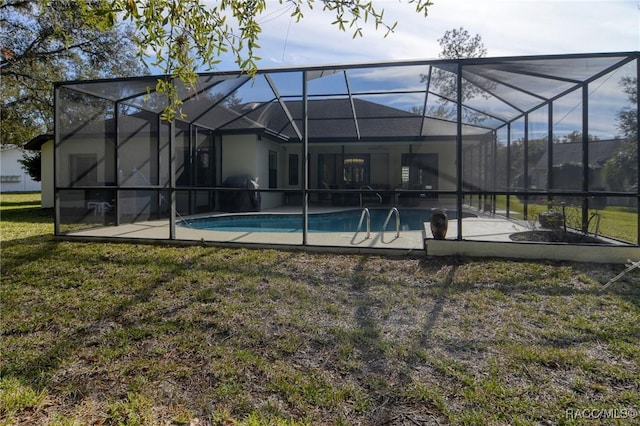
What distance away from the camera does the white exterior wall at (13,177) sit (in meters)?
29.5

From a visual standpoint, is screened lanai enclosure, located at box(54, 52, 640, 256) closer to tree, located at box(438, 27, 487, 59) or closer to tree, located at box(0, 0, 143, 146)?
tree, located at box(0, 0, 143, 146)

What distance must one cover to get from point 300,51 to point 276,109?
16.4 feet

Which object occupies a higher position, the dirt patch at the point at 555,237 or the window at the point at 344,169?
the window at the point at 344,169

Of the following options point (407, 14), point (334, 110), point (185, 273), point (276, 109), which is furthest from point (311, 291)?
point (334, 110)

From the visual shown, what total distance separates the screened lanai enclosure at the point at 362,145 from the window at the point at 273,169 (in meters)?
0.07

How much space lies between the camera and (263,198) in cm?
1288

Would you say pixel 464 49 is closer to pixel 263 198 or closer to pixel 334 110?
pixel 334 110

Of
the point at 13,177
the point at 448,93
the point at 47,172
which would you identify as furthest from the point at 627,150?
the point at 13,177

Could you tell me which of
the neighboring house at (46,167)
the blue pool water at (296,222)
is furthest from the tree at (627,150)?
the neighboring house at (46,167)

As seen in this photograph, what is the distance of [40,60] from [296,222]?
9259mm

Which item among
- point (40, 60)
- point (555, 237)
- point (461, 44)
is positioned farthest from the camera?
point (461, 44)

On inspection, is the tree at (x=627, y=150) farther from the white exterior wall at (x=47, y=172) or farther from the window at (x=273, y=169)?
the white exterior wall at (x=47, y=172)

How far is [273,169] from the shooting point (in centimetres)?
1437

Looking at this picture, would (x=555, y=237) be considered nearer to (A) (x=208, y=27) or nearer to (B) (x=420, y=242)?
(B) (x=420, y=242)
